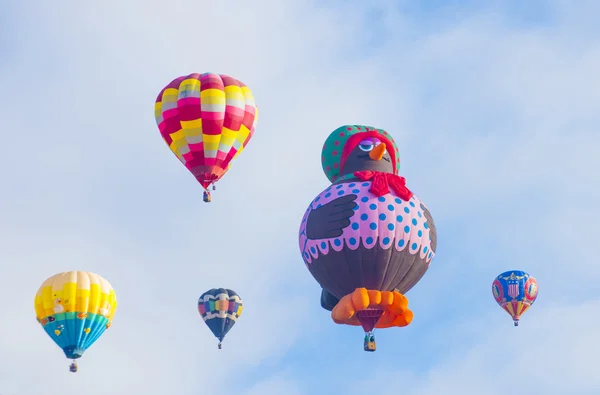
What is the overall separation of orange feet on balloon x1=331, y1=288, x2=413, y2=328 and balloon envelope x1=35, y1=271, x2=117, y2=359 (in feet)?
19.7

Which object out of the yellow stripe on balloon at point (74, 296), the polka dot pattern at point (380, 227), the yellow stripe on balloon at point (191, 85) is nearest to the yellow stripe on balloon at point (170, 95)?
the yellow stripe on balloon at point (191, 85)

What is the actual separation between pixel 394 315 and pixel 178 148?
722cm

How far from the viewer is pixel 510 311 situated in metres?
44.5

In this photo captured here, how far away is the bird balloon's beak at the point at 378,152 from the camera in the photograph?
3409cm

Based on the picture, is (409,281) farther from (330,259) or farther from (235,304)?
(235,304)

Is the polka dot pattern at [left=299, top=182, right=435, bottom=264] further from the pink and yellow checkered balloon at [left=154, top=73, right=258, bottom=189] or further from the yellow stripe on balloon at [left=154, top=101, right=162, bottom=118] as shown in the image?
the yellow stripe on balloon at [left=154, top=101, right=162, bottom=118]

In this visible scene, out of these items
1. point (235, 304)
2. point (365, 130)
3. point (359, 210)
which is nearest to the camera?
point (359, 210)

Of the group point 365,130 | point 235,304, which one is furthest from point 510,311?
point 365,130

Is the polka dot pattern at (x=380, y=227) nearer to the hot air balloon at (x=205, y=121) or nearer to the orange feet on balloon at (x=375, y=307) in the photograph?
the orange feet on balloon at (x=375, y=307)


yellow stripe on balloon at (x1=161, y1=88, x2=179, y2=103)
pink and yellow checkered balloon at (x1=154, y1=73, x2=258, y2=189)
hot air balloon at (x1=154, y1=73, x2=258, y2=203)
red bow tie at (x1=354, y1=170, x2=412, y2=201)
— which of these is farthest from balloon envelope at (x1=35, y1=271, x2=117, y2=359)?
red bow tie at (x1=354, y1=170, x2=412, y2=201)

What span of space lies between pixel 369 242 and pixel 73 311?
7.87 meters

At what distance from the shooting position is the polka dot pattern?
3244cm

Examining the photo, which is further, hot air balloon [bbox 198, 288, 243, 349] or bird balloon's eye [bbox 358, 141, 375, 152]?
hot air balloon [bbox 198, 288, 243, 349]

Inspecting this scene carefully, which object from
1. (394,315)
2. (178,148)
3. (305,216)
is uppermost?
(178,148)
